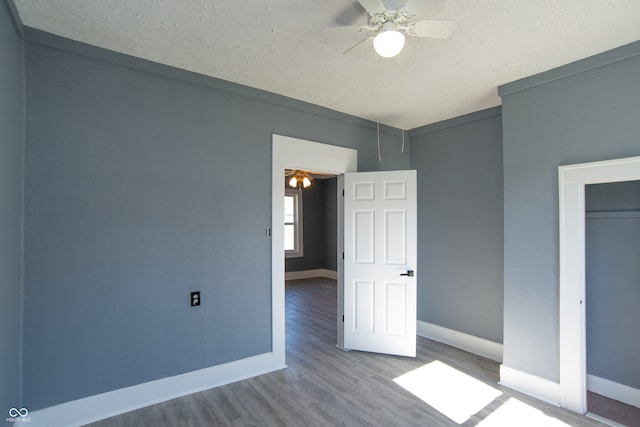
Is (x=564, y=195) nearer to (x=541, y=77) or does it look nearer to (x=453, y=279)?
(x=541, y=77)

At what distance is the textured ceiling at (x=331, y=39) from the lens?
1.92 m

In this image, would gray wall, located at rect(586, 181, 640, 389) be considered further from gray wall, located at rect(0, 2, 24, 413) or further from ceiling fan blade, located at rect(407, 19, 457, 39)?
gray wall, located at rect(0, 2, 24, 413)

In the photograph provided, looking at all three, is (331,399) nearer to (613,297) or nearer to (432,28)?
(613,297)

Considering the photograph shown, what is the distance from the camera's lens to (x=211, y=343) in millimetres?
2832

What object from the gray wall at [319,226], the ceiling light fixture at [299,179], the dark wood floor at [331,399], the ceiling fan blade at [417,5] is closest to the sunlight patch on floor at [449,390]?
the dark wood floor at [331,399]

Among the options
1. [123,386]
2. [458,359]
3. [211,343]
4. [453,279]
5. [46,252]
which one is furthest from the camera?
[453,279]

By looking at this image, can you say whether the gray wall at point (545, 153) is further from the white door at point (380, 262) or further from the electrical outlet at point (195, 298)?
the electrical outlet at point (195, 298)

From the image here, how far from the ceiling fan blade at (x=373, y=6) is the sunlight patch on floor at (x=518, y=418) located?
2791 mm

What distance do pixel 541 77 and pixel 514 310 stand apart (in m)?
2.06

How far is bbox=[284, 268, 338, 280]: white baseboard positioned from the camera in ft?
26.3

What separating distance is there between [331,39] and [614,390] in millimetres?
3632

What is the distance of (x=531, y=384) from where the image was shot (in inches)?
108

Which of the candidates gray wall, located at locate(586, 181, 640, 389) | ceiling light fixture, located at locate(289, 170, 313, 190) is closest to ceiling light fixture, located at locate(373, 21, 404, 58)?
gray wall, located at locate(586, 181, 640, 389)

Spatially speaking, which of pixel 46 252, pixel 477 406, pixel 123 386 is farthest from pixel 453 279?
pixel 46 252
